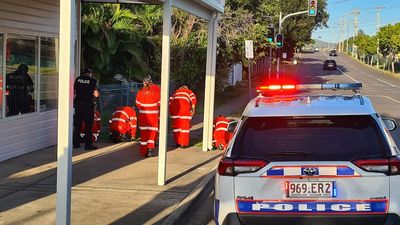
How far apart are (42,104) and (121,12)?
11022mm

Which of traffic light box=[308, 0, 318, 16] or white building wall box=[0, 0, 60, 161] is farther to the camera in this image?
traffic light box=[308, 0, 318, 16]

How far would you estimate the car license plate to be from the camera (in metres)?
4.30

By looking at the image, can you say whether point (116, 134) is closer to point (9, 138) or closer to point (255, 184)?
point (9, 138)

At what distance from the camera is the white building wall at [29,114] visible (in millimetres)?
9867

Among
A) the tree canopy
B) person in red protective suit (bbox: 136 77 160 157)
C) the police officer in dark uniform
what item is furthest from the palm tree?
person in red protective suit (bbox: 136 77 160 157)

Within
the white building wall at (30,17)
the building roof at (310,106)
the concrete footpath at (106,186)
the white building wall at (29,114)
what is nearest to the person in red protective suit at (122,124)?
the concrete footpath at (106,186)

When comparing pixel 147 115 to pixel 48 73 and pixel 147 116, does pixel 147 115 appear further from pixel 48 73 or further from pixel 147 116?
pixel 48 73

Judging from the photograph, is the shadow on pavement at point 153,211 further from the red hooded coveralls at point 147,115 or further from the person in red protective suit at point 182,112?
the person in red protective suit at point 182,112

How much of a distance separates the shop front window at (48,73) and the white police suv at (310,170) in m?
7.80

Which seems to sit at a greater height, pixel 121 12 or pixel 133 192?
pixel 121 12

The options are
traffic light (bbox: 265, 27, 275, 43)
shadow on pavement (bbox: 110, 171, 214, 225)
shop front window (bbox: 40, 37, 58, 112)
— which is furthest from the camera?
traffic light (bbox: 265, 27, 275, 43)

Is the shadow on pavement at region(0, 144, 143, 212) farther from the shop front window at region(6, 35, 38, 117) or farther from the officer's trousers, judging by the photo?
the shop front window at region(6, 35, 38, 117)

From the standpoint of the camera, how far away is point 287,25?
2279 inches

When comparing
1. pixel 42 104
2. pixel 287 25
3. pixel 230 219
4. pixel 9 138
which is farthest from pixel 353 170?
pixel 287 25
